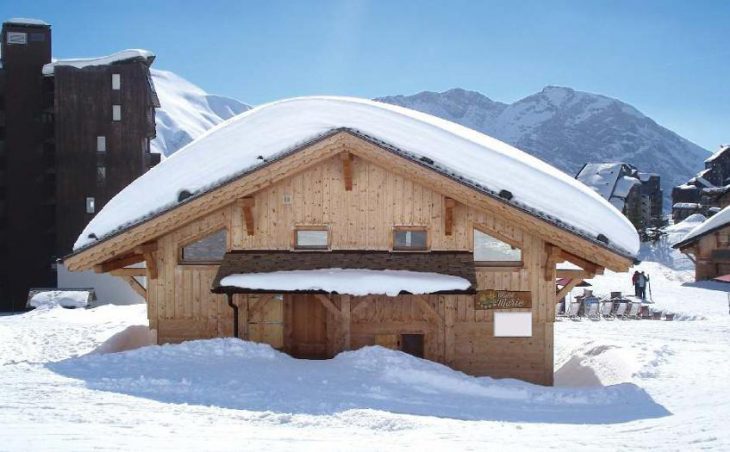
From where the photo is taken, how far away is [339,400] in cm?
1076

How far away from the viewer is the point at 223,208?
1530 cm

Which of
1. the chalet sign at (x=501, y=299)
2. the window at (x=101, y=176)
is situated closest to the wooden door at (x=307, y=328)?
the chalet sign at (x=501, y=299)

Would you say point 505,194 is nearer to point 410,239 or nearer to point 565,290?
point 410,239

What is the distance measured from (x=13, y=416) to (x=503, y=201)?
10.1 m

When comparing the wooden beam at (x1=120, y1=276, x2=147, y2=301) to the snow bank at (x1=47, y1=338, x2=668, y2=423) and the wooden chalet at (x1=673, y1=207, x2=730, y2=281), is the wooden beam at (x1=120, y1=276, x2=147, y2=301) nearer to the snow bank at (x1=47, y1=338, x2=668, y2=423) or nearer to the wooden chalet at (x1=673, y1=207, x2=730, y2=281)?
the snow bank at (x1=47, y1=338, x2=668, y2=423)

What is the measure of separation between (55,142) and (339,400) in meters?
42.6

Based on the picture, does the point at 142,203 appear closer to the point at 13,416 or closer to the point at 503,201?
the point at 13,416

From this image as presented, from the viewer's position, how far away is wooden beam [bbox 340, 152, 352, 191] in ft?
47.6

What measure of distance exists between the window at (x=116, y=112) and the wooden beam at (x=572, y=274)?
→ 38.6 m

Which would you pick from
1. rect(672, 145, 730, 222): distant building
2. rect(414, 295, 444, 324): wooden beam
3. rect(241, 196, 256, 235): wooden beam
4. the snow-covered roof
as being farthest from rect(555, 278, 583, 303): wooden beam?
rect(672, 145, 730, 222): distant building

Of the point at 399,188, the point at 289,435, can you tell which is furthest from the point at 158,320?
the point at 289,435

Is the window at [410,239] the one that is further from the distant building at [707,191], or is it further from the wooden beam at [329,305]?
the distant building at [707,191]

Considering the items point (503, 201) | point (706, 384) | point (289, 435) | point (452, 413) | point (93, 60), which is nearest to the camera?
point (289, 435)

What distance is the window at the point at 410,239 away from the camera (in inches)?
596
